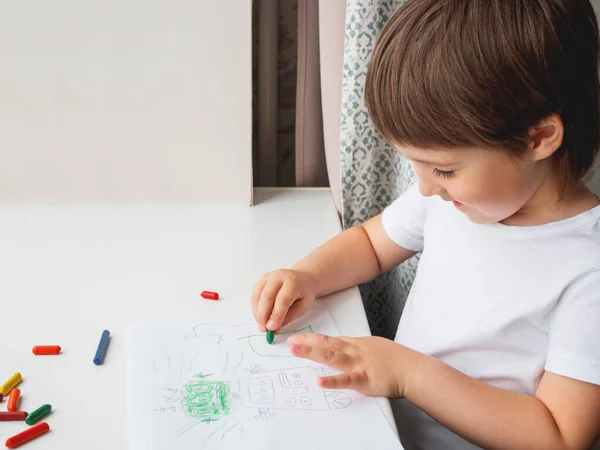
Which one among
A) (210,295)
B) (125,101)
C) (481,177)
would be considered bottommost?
(210,295)

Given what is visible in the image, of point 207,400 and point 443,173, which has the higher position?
point 443,173

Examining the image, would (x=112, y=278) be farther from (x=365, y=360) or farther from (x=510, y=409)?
(x=510, y=409)

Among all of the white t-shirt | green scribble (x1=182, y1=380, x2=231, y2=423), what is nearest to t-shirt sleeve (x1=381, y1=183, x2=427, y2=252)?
the white t-shirt

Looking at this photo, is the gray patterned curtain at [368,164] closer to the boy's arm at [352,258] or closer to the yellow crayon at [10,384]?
the boy's arm at [352,258]

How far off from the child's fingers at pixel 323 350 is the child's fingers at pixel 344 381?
0.01 meters

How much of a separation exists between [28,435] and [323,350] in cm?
28

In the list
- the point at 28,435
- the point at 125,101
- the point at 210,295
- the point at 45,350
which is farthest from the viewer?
the point at 125,101

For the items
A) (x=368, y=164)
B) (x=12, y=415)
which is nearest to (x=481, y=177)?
(x=368, y=164)

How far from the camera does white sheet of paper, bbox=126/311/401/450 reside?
57 centimetres

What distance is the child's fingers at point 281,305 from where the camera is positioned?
27.9 inches

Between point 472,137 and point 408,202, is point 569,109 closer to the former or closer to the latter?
point 472,137

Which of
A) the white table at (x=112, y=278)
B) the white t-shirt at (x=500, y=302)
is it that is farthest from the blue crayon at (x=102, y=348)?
the white t-shirt at (x=500, y=302)

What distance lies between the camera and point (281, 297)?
2.39ft

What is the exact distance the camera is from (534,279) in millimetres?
676
